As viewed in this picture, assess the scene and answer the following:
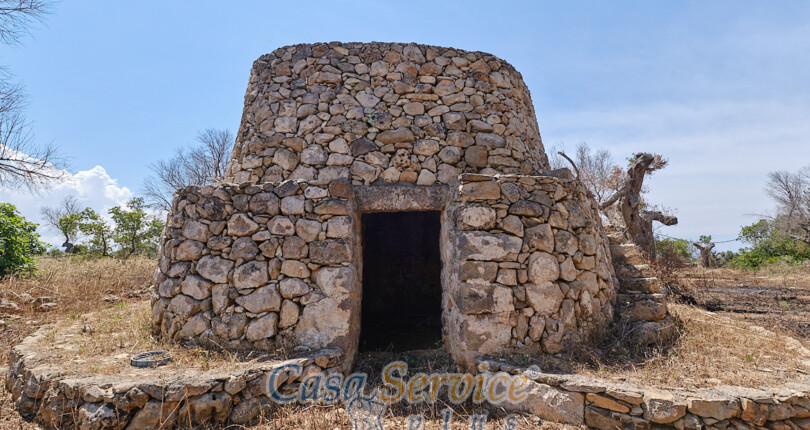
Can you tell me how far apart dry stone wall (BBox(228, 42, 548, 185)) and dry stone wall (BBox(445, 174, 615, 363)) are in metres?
0.79

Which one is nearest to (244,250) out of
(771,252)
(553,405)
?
(553,405)

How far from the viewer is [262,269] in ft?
14.3

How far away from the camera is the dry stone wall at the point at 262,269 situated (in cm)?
425

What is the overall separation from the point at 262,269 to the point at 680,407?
399 cm

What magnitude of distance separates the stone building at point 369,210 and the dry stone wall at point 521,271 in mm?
15

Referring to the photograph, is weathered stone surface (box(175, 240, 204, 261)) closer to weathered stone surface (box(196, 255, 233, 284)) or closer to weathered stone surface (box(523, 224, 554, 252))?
weathered stone surface (box(196, 255, 233, 284))

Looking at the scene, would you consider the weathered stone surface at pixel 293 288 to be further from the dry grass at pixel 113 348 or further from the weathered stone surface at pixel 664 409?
the weathered stone surface at pixel 664 409

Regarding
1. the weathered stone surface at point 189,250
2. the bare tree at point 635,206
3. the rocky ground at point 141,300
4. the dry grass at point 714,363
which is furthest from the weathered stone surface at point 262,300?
the bare tree at point 635,206

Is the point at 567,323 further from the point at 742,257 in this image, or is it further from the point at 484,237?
the point at 742,257

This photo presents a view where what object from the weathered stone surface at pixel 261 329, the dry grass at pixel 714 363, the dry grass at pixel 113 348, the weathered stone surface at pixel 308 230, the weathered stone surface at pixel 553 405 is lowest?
the weathered stone surface at pixel 553 405

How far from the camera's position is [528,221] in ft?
14.5

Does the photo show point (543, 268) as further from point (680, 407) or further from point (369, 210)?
point (369, 210)

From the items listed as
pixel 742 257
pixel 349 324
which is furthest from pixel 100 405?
pixel 742 257

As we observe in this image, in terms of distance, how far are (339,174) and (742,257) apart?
1949 cm
